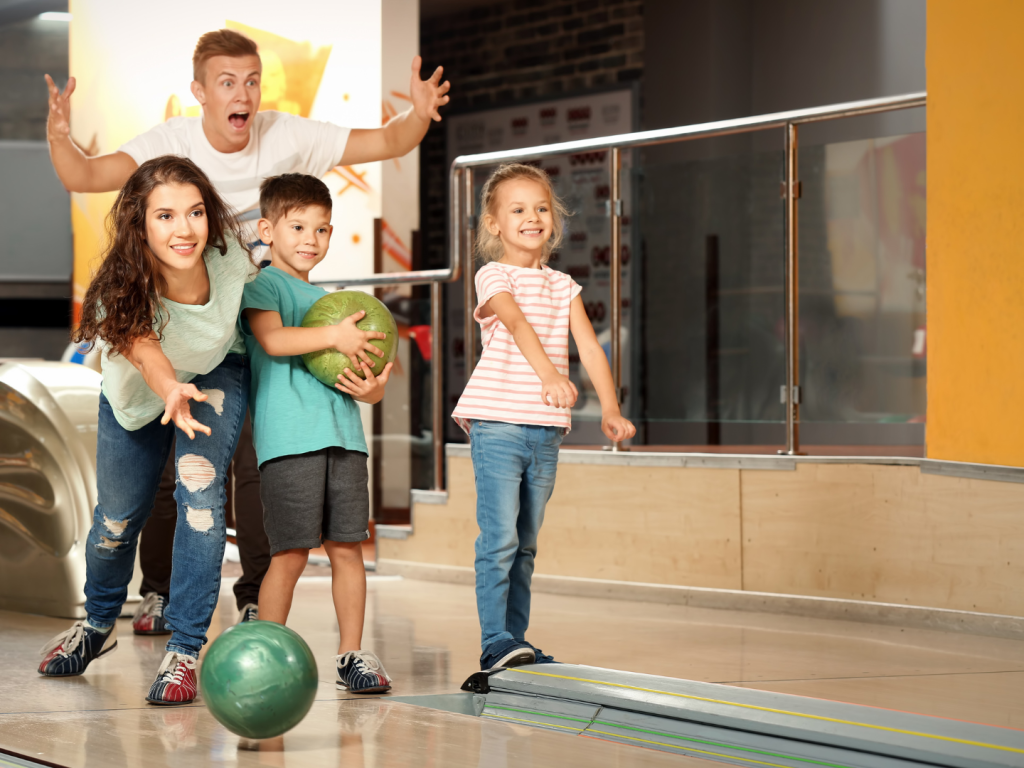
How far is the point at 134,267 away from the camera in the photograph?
2.44 m

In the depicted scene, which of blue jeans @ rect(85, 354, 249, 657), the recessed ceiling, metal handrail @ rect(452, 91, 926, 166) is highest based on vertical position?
the recessed ceiling

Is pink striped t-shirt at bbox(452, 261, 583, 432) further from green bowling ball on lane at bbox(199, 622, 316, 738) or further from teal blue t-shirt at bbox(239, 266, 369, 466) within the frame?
green bowling ball on lane at bbox(199, 622, 316, 738)

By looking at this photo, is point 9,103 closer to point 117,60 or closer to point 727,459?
point 117,60

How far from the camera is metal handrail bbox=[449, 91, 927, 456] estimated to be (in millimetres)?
3949

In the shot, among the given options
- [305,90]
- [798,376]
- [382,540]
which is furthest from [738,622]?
[305,90]

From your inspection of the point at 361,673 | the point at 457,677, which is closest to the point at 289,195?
the point at 361,673

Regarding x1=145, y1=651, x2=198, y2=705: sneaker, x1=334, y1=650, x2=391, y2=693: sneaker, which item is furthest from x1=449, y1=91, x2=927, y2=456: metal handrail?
x1=145, y1=651, x2=198, y2=705: sneaker

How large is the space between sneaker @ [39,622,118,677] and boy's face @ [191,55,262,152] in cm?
129

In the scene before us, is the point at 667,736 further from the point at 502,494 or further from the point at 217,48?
the point at 217,48

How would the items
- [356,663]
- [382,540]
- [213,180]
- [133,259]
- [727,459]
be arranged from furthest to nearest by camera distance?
[382,540], [727,459], [213,180], [356,663], [133,259]

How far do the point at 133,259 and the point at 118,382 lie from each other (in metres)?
0.28

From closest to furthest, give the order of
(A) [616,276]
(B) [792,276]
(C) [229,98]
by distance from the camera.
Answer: (C) [229,98]
(B) [792,276]
(A) [616,276]

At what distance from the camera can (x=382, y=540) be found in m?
4.95

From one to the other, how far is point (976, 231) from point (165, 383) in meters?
2.36
